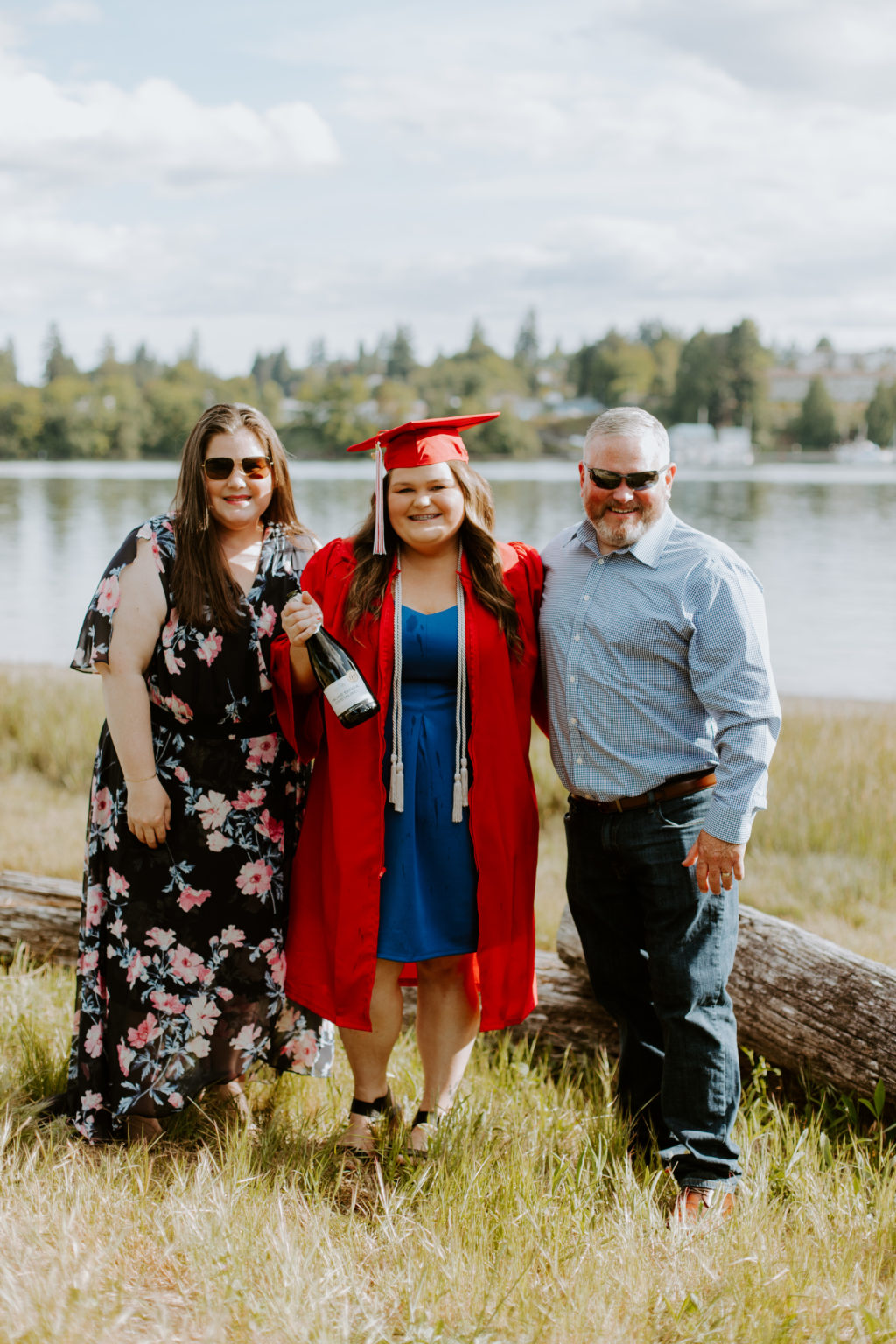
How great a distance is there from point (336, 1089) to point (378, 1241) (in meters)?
0.98

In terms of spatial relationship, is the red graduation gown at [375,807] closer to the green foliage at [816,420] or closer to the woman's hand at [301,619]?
the woman's hand at [301,619]

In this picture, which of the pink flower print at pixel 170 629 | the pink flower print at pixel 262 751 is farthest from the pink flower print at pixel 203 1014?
the pink flower print at pixel 170 629

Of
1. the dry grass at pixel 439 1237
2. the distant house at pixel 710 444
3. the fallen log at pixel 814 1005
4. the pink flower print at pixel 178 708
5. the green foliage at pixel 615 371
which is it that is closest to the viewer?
the dry grass at pixel 439 1237

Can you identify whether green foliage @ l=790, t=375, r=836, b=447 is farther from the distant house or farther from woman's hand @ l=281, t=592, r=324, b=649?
woman's hand @ l=281, t=592, r=324, b=649

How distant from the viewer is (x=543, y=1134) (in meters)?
3.83

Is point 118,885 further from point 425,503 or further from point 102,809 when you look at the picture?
point 425,503

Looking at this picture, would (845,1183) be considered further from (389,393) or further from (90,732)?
(389,393)

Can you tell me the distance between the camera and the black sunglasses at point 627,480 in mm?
3422

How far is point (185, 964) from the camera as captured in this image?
374 centimetres

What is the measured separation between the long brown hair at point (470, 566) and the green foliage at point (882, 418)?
Answer: 4557 inches

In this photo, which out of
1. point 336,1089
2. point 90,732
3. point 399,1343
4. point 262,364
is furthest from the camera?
point 262,364

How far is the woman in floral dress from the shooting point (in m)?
3.61

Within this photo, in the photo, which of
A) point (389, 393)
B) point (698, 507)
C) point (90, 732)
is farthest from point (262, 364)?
point (90, 732)

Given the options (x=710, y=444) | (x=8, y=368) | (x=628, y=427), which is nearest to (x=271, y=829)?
(x=628, y=427)
